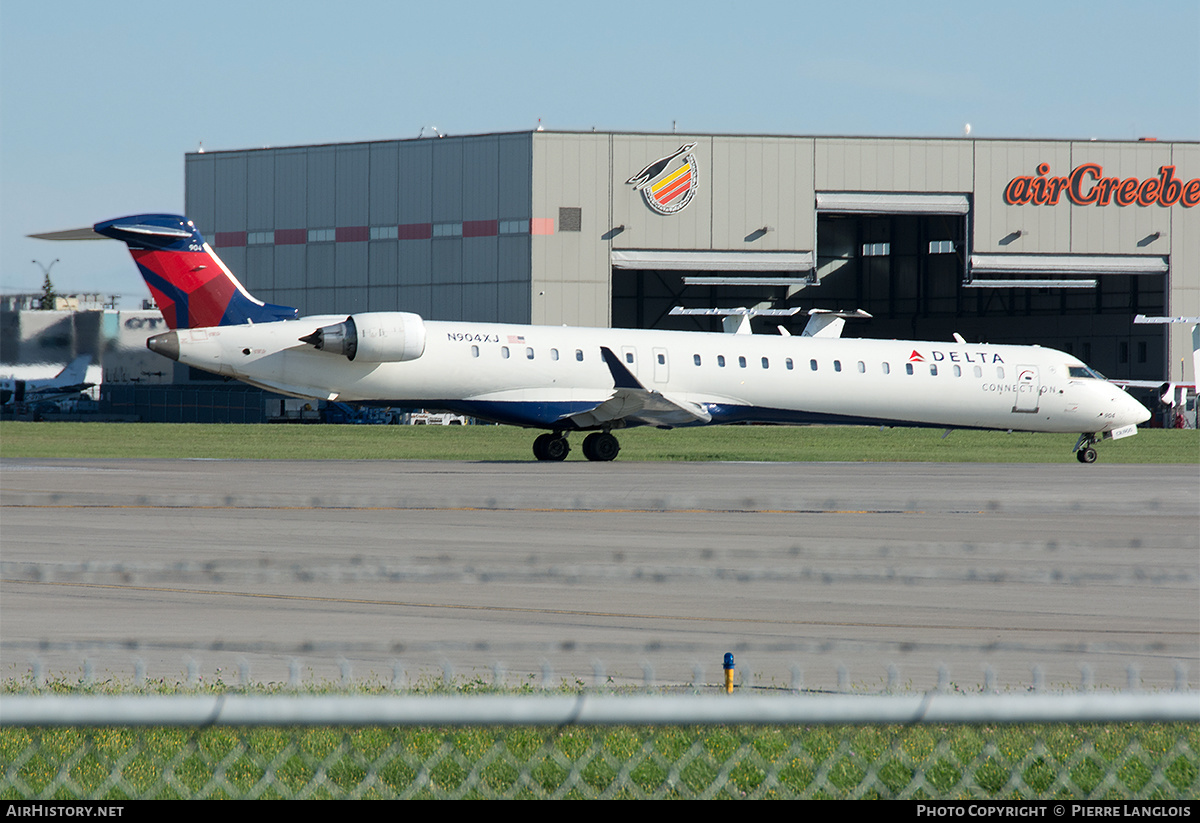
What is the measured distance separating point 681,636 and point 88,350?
35.9 metres

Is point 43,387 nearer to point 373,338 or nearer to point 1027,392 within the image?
point 373,338

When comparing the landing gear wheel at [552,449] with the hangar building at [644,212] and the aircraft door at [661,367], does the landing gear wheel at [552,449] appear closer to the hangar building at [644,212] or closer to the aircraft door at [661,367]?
the aircraft door at [661,367]

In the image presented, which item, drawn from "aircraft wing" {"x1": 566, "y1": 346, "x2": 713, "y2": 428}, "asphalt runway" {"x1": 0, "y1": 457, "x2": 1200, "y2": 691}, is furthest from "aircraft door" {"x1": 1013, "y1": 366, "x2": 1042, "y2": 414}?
"asphalt runway" {"x1": 0, "y1": 457, "x2": 1200, "y2": 691}

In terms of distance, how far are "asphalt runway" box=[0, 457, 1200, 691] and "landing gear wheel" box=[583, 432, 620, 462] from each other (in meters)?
8.23

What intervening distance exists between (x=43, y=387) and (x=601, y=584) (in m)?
61.8

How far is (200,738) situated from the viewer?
6.20 metres

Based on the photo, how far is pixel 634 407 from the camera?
92.0ft

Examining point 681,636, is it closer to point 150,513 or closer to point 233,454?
point 150,513

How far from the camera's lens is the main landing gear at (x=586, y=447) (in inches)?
1136

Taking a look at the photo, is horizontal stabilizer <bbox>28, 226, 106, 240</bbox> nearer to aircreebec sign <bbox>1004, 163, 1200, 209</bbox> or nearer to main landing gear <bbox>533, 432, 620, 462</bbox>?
main landing gear <bbox>533, 432, 620, 462</bbox>

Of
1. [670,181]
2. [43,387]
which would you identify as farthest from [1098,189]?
[43,387]

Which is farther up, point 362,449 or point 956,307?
point 956,307

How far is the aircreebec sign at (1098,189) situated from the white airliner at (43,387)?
142 ft
